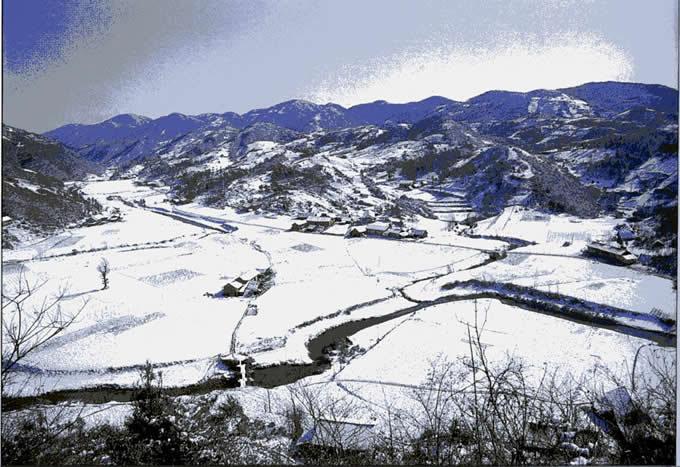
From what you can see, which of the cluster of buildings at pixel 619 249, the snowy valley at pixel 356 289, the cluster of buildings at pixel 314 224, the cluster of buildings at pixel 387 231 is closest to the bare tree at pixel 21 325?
the snowy valley at pixel 356 289

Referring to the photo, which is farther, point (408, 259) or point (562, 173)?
point (562, 173)

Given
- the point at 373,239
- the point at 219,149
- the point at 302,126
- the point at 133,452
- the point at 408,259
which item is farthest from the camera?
the point at 302,126

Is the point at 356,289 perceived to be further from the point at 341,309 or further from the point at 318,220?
the point at 318,220

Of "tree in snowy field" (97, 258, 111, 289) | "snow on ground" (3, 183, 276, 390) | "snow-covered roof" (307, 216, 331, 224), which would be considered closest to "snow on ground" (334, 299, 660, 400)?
"snow on ground" (3, 183, 276, 390)

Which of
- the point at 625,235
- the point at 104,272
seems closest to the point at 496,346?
the point at 625,235

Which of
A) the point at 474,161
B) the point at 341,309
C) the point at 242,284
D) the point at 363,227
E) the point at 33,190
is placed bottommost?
the point at 341,309

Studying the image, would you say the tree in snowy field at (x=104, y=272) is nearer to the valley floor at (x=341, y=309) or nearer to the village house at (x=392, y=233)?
the valley floor at (x=341, y=309)

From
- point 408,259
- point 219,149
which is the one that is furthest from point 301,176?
point 219,149

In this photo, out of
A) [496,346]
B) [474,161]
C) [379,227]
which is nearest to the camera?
[496,346]

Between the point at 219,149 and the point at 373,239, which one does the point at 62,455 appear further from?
the point at 219,149
